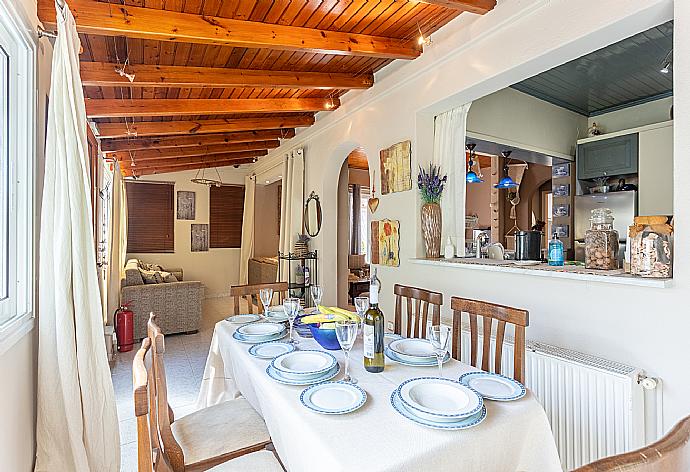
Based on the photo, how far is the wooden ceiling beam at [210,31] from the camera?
6.89 feet

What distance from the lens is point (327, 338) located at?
1.91m

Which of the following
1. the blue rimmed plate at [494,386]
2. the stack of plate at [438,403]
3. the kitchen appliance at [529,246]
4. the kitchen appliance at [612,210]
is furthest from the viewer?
the kitchen appliance at [612,210]

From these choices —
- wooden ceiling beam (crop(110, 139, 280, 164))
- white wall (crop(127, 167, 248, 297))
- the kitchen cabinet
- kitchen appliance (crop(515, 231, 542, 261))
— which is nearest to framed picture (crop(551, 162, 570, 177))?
the kitchen cabinet

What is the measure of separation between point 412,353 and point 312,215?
3460 mm

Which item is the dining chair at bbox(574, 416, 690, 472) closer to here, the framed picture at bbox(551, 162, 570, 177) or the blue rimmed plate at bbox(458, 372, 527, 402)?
the blue rimmed plate at bbox(458, 372, 527, 402)

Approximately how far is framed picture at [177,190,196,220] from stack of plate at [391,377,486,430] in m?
7.37

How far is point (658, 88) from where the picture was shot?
3.77 m

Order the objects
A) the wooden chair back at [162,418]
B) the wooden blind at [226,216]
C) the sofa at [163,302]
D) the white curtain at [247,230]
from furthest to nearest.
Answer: the wooden blind at [226,216], the white curtain at [247,230], the sofa at [163,302], the wooden chair back at [162,418]

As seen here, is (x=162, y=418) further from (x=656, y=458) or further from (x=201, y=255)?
(x=201, y=255)

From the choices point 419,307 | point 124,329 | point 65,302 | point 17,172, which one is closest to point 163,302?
point 124,329

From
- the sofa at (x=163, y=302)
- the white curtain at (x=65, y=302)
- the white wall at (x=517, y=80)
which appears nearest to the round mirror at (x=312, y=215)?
the white wall at (x=517, y=80)

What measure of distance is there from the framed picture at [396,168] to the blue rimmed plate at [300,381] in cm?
191

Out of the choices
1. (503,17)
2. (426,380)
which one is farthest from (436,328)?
(503,17)

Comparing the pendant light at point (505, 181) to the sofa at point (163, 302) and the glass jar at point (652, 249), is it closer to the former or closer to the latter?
the glass jar at point (652, 249)
